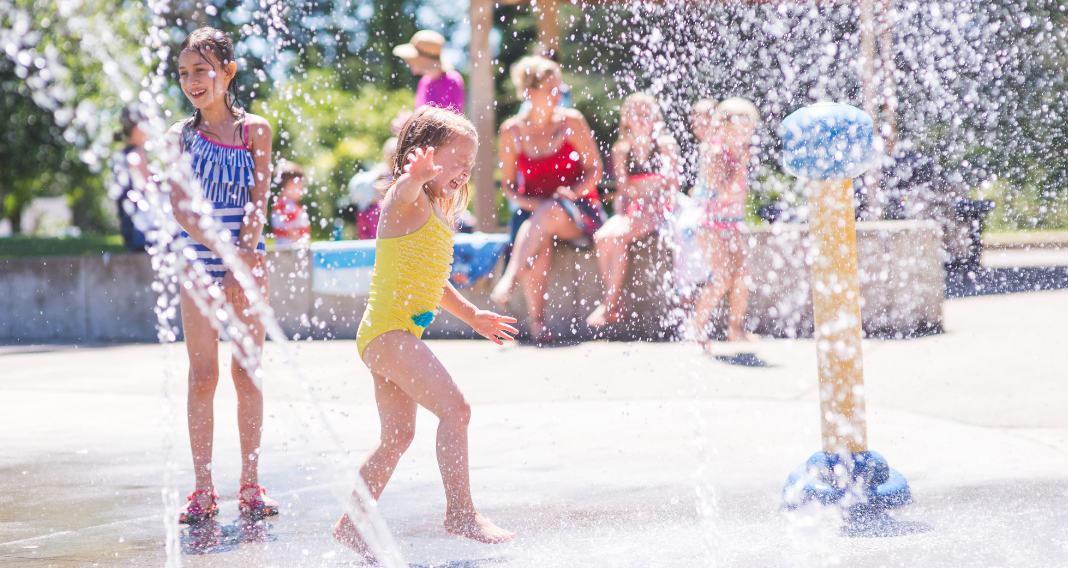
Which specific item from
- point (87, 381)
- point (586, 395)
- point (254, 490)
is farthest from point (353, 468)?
point (87, 381)

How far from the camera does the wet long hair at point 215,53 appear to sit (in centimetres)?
337

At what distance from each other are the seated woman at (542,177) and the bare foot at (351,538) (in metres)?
4.23

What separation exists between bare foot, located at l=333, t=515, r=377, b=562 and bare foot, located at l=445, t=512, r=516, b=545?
0.24 metres

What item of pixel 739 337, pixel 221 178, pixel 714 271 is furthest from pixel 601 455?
pixel 739 337

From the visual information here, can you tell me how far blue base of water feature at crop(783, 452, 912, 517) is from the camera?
10.8 ft

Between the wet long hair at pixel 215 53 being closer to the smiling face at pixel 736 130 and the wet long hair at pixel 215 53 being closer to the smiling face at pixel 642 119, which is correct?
the smiling face at pixel 642 119

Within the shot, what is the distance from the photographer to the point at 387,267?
2.99 metres

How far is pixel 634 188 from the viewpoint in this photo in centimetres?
694

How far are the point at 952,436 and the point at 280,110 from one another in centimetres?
2203

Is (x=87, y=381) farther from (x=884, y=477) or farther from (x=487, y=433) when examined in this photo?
(x=884, y=477)

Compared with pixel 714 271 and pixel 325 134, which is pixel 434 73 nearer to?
pixel 714 271

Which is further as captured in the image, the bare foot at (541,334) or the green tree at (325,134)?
the green tree at (325,134)

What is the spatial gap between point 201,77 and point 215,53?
0.09m

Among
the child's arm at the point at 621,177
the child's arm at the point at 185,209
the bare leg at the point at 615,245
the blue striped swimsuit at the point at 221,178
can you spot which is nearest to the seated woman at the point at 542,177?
the child's arm at the point at 621,177
